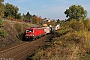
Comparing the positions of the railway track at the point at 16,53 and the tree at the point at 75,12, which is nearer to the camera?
the railway track at the point at 16,53

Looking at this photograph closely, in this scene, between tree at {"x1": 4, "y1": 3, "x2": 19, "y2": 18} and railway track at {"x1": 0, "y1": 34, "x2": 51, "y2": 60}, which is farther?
tree at {"x1": 4, "y1": 3, "x2": 19, "y2": 18}

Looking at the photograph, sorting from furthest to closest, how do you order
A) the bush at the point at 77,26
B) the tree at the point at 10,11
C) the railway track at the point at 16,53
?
the tree at the point at 10,11, the bush at the point at 77,26, the railway track at the point at 16,53

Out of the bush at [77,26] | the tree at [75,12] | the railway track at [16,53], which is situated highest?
the tree at [75,12]

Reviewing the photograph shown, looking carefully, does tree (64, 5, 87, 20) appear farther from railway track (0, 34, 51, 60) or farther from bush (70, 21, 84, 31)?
railway track (0, 34, 51, 60)

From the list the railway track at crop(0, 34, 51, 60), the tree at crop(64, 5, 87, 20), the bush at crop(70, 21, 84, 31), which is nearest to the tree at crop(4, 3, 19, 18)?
the tree at crop(64, 5, 87, 20)

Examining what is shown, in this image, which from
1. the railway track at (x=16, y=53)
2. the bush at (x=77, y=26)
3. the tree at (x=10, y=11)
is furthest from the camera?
the tree at (x=10, y=11)

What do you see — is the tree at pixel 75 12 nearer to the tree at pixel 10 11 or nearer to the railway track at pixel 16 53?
the tree at pixel 10 11

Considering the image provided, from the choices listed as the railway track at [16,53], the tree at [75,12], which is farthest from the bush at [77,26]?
the tree at [75,12]

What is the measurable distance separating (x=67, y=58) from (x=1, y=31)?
26.5m

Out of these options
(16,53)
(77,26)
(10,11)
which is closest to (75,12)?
(10,11)

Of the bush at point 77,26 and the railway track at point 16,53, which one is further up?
the bush at point 77,26

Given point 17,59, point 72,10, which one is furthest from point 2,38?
point 72,10

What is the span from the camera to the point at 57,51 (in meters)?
17.4

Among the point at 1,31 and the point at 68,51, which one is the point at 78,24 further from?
the point at 68,51
